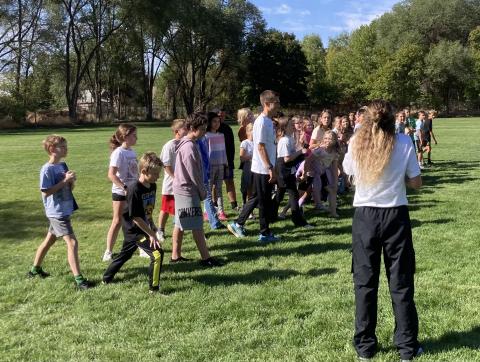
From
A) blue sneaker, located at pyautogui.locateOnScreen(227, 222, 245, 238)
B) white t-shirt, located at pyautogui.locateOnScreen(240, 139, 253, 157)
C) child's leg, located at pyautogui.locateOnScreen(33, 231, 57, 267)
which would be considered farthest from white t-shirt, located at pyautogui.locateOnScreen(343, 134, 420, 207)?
white t-shirt, located at pyautogui.locateOnScreen(240, 139, 253, 157)

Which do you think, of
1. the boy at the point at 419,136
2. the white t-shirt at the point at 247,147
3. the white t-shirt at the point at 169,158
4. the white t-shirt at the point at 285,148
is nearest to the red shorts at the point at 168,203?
the white t-shirt at the point at 169,158

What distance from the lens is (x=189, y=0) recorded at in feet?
192

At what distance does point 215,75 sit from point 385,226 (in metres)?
66.8

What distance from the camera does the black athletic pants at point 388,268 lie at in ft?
12.0

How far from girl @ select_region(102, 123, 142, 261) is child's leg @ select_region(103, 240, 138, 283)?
891 mm

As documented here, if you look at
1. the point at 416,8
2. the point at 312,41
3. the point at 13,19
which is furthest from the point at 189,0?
the point at 312,41

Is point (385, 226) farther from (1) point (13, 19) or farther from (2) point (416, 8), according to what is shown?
(2) point (416, 8)

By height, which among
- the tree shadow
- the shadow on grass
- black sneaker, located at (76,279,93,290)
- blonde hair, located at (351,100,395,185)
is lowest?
the shadow on grass

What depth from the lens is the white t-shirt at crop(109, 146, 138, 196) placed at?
250 inches

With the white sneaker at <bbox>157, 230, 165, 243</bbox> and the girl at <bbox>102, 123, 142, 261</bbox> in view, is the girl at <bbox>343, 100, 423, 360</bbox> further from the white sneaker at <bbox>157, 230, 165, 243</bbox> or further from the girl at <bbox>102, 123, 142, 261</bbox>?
the white sneaker at <bbox>157, 230, 165, 243</bbox>

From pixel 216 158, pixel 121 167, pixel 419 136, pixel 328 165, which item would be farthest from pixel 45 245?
pixel 419 136

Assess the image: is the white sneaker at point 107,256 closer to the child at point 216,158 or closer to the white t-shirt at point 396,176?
the child at point 216,158

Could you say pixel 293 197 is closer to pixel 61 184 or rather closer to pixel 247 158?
pixel 247 158

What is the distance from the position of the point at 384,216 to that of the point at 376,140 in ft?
1.83
